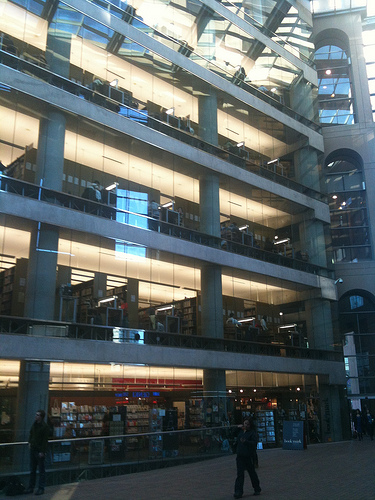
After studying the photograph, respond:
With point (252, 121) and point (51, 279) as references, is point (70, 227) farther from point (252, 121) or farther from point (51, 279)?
point (252, 121)

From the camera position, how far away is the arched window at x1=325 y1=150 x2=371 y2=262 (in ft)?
114

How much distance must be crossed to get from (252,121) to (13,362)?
18962mm

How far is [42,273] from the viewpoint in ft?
60.7

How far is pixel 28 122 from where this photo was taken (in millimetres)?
19453

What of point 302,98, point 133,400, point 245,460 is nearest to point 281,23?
point 302,98

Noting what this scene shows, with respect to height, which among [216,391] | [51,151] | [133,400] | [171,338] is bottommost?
[133,400]

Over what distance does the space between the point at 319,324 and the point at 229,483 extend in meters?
18.7

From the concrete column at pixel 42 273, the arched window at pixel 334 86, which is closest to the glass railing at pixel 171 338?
the concrete column at pixel 42 273

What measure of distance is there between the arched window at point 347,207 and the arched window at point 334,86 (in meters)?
2.96

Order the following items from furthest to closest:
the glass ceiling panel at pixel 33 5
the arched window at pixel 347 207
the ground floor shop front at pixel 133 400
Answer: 1. the arched window at pixel 347 207
2. the glass ceiling panel at pixel 33 5
3. the ground floor shop front at pixel 133 400

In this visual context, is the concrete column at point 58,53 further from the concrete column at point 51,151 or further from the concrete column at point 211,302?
the concrete column at point 211,302

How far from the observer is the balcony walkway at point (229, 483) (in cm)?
1038

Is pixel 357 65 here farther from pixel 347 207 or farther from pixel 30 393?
pixel 30 393

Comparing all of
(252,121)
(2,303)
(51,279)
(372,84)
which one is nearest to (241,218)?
(252,121)
